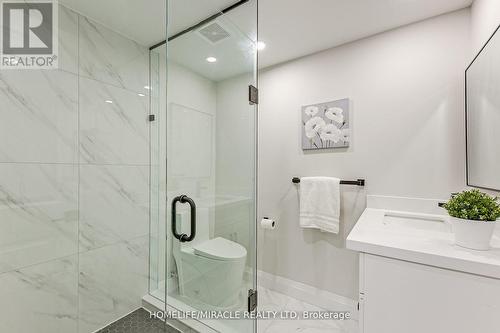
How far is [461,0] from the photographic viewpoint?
1422 mm

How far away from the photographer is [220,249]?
1.61 meters

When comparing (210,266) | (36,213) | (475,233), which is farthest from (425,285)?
(36,213)

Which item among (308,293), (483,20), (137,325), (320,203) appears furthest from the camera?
(308,293)

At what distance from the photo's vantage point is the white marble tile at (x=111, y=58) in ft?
5.27

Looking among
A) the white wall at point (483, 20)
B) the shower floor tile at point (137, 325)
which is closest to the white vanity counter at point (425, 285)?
the white wall at point (483, 20)

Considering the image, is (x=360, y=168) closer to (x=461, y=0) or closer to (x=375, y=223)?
(x=375, y=223)

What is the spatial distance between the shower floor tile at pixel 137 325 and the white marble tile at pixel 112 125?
1.20 metres

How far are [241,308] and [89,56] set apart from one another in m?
2.01

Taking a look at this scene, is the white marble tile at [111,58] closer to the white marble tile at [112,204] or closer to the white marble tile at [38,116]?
the white marble tile at [38,116]

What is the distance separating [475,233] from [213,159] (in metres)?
1.32

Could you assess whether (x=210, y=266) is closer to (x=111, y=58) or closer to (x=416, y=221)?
(x=416, y=221)

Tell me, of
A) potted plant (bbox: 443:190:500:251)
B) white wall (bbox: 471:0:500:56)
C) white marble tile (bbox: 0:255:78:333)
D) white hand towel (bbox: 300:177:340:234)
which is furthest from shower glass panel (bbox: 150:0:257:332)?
white wall (bbox: 471:0:500:56)

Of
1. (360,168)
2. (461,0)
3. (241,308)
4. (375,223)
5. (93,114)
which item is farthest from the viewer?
(360,168)

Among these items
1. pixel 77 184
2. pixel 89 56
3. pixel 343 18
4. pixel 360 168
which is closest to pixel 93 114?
pixel 89 56
